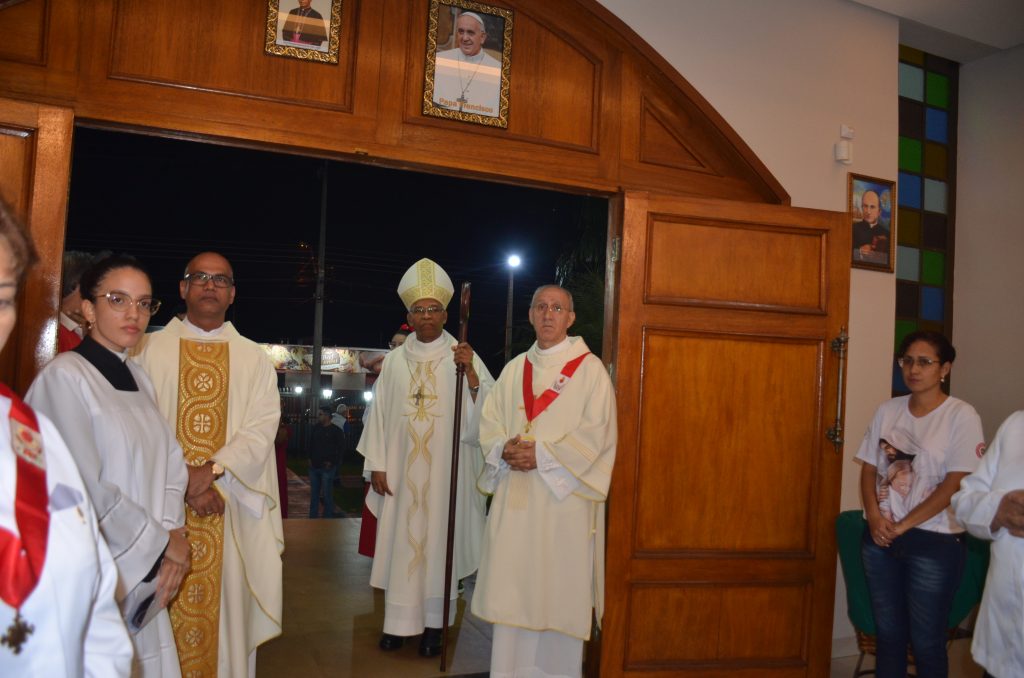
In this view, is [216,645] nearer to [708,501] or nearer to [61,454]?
[708,501]

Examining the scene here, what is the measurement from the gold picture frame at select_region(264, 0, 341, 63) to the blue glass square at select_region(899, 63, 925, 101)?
3.71 meters

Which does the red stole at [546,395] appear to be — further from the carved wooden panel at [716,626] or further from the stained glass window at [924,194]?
the stained glass window at [924,194]

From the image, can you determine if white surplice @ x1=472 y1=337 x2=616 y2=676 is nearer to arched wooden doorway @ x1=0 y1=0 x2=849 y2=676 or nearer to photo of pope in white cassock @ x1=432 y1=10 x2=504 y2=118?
arched wooden doorway @ x1=0 y1=0 x2=849 y2=676

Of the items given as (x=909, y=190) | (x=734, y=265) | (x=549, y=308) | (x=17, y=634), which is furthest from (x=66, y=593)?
(x=909, y=190)

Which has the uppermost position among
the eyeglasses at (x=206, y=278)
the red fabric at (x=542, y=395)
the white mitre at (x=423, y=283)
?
the white mitre at (x=423, y=283)

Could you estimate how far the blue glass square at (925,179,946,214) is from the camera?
5527 mm

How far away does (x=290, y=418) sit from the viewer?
79.7 feet

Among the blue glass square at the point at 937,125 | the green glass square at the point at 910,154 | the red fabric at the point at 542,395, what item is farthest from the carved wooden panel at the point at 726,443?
the blue glass square at the point at 937,125

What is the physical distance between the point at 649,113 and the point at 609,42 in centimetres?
42

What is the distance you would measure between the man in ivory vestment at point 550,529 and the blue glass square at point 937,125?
3.11 m

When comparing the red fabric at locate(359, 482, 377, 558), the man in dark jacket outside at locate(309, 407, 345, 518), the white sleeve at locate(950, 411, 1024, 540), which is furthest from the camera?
the man in dark jacket outside at locate(309, 407, 345, 518)

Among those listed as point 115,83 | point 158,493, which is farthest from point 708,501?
point 115,83

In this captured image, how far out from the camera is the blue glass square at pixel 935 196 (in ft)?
18.1

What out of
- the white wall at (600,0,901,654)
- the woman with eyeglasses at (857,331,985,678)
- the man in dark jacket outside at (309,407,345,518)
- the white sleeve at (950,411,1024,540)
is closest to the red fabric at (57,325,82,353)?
the white wall at (600,0,901,654)
